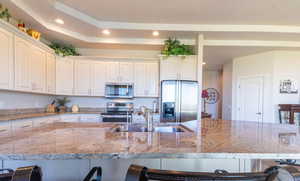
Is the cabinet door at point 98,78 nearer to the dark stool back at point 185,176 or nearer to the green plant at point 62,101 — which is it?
the green plant at point 62,101

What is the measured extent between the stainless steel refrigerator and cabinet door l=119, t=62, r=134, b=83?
99cm

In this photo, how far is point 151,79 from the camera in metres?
4.44

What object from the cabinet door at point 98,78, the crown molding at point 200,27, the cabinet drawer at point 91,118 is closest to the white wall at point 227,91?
the crown molding at point 200,27

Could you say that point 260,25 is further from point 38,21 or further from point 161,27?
point 38,21

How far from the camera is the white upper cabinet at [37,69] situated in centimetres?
326

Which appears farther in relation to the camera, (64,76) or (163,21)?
(64,76)

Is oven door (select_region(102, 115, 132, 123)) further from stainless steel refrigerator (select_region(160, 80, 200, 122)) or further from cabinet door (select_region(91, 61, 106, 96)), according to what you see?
stainless steel refrigerator (select_region(160, 80, 200, 122))

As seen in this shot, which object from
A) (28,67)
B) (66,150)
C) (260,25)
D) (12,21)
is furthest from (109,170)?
(260,25)

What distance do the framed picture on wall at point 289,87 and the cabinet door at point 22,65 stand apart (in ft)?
19.6

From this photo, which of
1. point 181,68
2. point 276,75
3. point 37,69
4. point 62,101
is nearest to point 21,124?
point 37,69

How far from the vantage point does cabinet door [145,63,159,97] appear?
443 centimetres

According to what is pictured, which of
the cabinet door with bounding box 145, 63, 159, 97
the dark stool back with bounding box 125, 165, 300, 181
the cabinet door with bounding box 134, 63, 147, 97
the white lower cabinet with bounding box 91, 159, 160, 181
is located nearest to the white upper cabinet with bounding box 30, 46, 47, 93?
the cabinet door with bounding box 134, 63, 147, 97

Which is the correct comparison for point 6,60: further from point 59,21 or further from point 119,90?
point 119,90

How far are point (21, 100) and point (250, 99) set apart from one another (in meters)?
5.91
